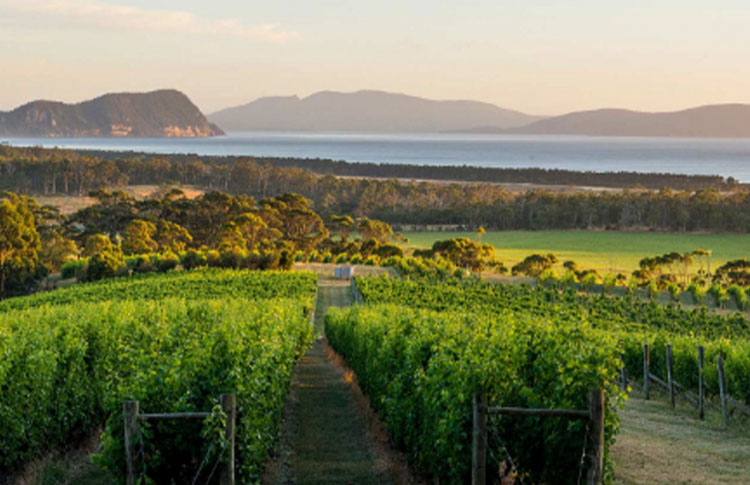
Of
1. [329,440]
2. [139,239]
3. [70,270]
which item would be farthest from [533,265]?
[329,440]

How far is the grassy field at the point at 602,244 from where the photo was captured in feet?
302

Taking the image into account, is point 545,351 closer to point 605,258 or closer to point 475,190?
point 605,258

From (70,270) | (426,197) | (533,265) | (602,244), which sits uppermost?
(426,197)

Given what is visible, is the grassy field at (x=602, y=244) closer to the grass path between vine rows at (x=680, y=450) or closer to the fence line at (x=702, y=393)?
the fence line at (x=702, y=393)

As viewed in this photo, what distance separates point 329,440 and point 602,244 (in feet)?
313

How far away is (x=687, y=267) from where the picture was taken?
3428 inches

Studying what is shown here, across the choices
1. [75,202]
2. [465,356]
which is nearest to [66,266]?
[465,356]

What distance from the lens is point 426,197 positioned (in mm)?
155125

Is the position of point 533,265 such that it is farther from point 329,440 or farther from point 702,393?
point 329,440

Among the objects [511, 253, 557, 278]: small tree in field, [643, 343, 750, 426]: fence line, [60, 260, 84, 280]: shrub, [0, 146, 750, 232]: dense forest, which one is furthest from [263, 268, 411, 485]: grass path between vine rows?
[0, 146, 750, 232]: dense forest

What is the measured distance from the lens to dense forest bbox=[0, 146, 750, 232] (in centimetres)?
12303

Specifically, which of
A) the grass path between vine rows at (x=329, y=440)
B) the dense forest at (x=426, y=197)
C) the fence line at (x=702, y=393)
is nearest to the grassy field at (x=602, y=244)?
the dense forest at (x=426, y=197)

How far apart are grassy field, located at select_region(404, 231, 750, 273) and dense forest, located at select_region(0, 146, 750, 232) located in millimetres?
6908

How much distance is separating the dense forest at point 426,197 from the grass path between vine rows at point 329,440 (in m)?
106
